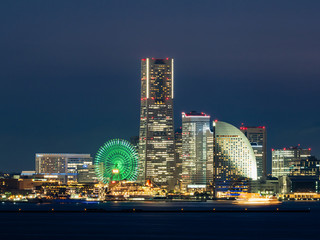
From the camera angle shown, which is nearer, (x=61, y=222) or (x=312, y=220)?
(x=61, y=222)

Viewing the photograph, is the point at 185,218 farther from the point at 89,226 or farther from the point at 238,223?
the point at 89,226

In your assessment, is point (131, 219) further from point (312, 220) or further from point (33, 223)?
point (312, 220)

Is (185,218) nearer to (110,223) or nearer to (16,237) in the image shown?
(110,223)

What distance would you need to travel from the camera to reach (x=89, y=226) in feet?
540

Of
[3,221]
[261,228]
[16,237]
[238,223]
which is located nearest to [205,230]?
[261,228]

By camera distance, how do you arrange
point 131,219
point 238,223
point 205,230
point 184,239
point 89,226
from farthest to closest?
1. point 131,219
2. point 238,223
3. point 89,226
4. point 205,230
5. point 184,239

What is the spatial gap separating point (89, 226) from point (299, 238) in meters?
46.2

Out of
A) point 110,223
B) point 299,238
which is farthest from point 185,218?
point 299,238

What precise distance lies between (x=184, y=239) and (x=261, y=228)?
29902 mm

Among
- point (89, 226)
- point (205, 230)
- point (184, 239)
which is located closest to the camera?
point (184, 239)

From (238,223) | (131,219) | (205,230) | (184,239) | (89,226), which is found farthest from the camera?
(131,219)

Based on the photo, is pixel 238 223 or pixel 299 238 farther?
pixel 238 223

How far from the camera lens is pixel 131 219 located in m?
190

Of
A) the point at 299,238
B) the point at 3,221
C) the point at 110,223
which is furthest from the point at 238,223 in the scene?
the point at 3,221
